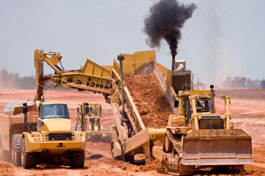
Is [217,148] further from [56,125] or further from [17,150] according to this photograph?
[17,150]

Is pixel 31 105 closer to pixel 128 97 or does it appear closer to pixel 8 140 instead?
pixel 8 140

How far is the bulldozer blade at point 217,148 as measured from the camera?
16078 millimetres

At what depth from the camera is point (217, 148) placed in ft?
Answer: 53.1

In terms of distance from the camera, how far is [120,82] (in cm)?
2416

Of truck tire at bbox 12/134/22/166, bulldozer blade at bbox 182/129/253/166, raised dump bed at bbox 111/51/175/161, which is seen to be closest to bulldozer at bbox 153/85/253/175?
bulldozer blade at bbox 182/129/253/166

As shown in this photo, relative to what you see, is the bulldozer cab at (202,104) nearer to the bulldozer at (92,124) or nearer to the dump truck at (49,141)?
the dump truck at (49,141)

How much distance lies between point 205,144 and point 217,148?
38cm

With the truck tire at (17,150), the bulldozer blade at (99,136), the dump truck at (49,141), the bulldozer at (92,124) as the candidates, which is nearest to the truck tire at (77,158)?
the dump truck at (49,141)

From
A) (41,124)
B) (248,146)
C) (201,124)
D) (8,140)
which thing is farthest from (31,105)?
(248,146)

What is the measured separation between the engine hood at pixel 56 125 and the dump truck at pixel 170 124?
2732 mm

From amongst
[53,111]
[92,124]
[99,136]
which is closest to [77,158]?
[53,111]

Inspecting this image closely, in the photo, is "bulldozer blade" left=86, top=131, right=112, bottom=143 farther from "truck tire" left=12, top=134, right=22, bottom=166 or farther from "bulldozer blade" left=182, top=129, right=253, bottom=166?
"bulldozer blade" left=182, top=129, right=253, bottom=166

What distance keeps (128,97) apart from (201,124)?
6379 mm

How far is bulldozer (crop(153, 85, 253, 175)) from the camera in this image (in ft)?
52.8
